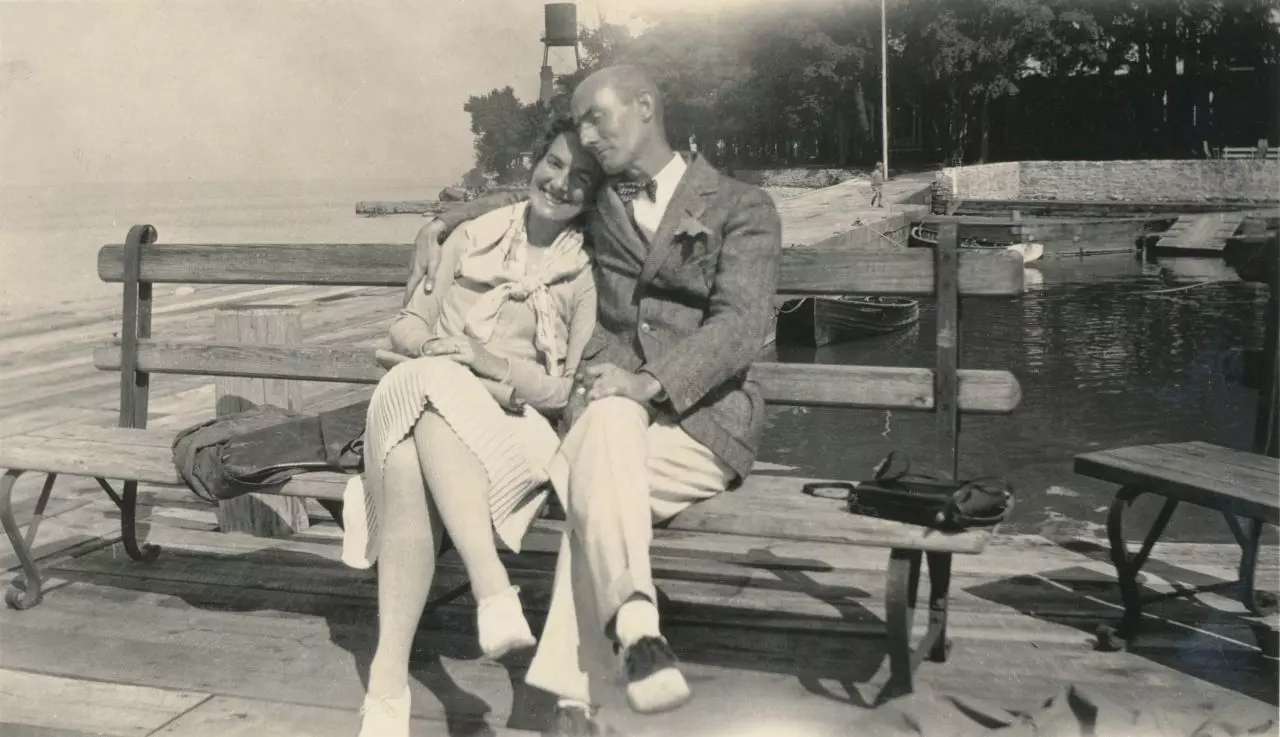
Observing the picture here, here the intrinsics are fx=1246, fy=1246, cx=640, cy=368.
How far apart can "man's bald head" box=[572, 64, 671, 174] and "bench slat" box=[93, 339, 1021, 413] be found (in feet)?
2.65

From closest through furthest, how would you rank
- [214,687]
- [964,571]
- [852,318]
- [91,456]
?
1. [214,687]
2. [91,456]
3. [964,571]
4. [852,318]

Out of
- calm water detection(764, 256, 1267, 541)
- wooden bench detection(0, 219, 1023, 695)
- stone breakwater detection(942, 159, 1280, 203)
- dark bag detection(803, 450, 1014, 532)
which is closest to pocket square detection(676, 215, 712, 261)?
wooden bench detection(0, 219, 1023, 695)

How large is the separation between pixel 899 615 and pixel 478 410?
4.02 feet

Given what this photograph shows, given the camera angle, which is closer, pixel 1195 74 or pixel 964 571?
pixel 964 571

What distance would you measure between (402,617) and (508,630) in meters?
0.32

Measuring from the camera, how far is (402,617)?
317cm

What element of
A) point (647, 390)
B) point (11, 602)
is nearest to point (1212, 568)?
Answer: point (647, 390)

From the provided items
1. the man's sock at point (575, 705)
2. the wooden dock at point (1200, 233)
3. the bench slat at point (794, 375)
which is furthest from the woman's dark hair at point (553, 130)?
the wooden dock at point (1200, 233)

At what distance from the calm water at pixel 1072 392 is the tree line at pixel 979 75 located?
17.3 m

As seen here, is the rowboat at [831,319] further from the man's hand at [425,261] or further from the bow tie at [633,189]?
the bow tie at [633,189]

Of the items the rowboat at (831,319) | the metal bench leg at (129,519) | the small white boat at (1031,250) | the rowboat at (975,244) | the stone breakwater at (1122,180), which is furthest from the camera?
the stone breakwater at (1122,180)

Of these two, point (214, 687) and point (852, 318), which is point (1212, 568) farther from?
point (852, 318)

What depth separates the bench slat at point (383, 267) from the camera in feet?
12.4

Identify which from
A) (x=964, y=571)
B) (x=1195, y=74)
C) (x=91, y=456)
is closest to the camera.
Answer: (x=91, y=456)
